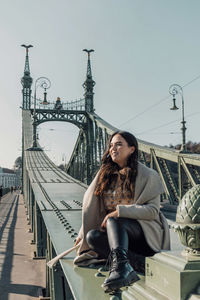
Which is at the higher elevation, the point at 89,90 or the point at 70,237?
the point at 89,90

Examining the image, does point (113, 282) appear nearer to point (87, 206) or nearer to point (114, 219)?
point (114, 219)

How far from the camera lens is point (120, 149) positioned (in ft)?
8.91

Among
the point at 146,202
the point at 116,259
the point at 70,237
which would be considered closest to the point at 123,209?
the point at 146,202

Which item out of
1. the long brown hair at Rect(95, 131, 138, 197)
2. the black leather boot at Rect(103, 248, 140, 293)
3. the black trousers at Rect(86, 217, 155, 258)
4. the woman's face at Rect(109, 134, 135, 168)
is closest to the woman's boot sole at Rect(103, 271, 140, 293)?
the black leather boot at Rect(103, 248, 140, 293)

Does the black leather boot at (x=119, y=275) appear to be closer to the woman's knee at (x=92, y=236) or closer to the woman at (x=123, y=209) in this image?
the woman at (x=123, y=209)

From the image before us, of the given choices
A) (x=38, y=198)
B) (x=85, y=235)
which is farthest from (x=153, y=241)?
(x=38, y=198)

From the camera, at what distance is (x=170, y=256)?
1.58 meters

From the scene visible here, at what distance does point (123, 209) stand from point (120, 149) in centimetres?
47

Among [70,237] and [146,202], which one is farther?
[70,237]

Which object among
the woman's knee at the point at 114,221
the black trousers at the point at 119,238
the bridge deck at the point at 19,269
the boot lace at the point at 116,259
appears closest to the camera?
the boot lace at the point at 116,259

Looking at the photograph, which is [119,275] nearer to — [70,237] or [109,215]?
[109,215]

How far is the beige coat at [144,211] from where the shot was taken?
8.04 ft

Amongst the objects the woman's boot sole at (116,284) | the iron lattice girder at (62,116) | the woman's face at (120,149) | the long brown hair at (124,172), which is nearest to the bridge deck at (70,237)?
the woman's boot sole at (116,284)

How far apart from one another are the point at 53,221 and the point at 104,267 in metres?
1.98
